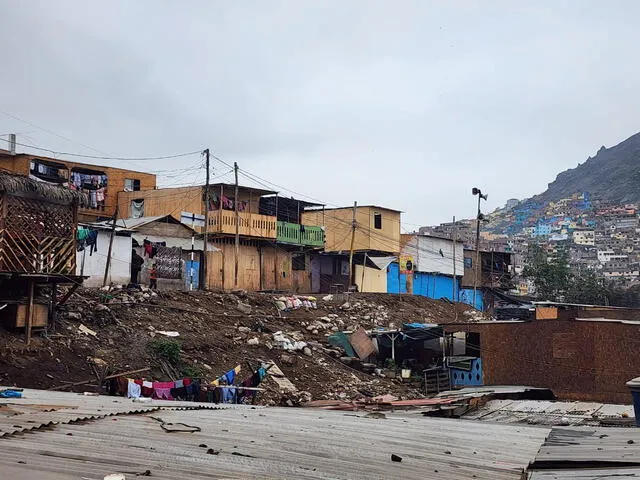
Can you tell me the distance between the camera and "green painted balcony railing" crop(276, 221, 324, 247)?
39469mm

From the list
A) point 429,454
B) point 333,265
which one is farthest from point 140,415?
point 333,265

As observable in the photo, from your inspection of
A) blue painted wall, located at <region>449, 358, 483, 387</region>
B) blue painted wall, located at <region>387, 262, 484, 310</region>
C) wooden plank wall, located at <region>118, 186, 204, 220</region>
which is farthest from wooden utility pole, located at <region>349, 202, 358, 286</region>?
blue painted wall, located at <region>449, 358, 483, 387</region>

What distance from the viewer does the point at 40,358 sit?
1758 cm

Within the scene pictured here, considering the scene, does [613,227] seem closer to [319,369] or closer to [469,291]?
[469,291]

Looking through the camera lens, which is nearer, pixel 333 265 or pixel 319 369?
pixel 319 369

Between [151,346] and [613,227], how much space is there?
11032 cm

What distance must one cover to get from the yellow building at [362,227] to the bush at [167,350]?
24.1m

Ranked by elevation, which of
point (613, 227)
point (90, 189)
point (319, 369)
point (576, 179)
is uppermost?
point (576, 179)

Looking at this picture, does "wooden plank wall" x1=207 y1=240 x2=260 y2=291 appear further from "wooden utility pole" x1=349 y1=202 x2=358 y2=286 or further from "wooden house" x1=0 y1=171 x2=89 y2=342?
"wooden house" x1=0 y1=171 x2=89 y2=342

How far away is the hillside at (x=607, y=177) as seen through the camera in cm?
13225

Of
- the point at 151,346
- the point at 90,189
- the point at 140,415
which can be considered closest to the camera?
the point at 140,415

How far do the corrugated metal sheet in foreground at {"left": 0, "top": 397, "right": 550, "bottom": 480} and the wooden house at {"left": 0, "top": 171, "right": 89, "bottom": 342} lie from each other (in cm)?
1120

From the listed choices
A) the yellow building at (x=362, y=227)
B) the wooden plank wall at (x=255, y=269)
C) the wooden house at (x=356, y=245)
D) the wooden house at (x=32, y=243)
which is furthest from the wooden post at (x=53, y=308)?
the yellow building at (x=362, y=227)

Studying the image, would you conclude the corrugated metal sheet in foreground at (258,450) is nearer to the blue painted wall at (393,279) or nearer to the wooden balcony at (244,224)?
the wooden balcony at (244,224)
